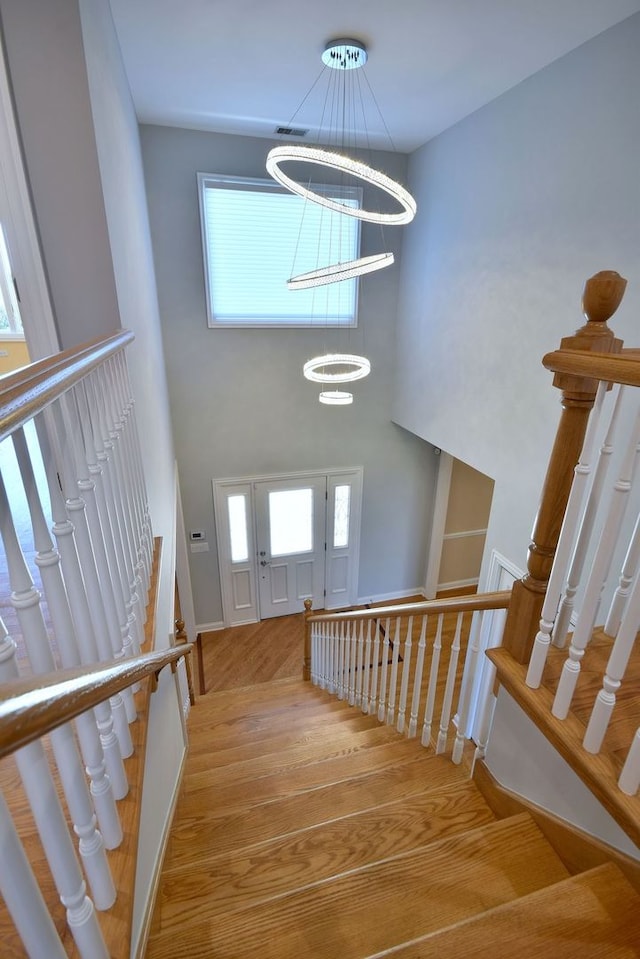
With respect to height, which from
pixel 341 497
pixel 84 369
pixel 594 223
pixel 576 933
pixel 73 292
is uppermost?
pixel 594 223

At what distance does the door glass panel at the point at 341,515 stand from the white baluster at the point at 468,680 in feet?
13.4

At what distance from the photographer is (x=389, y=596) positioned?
21.9 feet

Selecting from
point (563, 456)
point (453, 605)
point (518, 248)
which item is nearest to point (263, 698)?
point (453, 605)

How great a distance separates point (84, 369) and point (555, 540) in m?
1.28

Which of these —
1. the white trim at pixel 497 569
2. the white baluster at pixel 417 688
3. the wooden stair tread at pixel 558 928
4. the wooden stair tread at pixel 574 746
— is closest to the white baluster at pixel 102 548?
the wooden stair tread at pixel 558 928

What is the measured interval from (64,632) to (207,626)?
537cm

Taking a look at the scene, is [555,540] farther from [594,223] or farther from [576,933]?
[594,223]

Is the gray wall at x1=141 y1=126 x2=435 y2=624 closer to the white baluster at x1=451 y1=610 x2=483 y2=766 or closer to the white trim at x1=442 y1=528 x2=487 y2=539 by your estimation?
the white trim at x1=442 y1=528 x2=487 y2=539

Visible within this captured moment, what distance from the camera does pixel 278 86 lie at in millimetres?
3504

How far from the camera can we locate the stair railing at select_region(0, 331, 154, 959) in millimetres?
642

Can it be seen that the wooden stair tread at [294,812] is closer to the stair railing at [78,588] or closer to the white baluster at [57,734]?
the stair railing at [78,588]

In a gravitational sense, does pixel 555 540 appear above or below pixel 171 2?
below

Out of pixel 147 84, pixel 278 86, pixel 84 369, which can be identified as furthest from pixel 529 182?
pixel 84 369

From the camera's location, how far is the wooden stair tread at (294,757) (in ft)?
7.23
